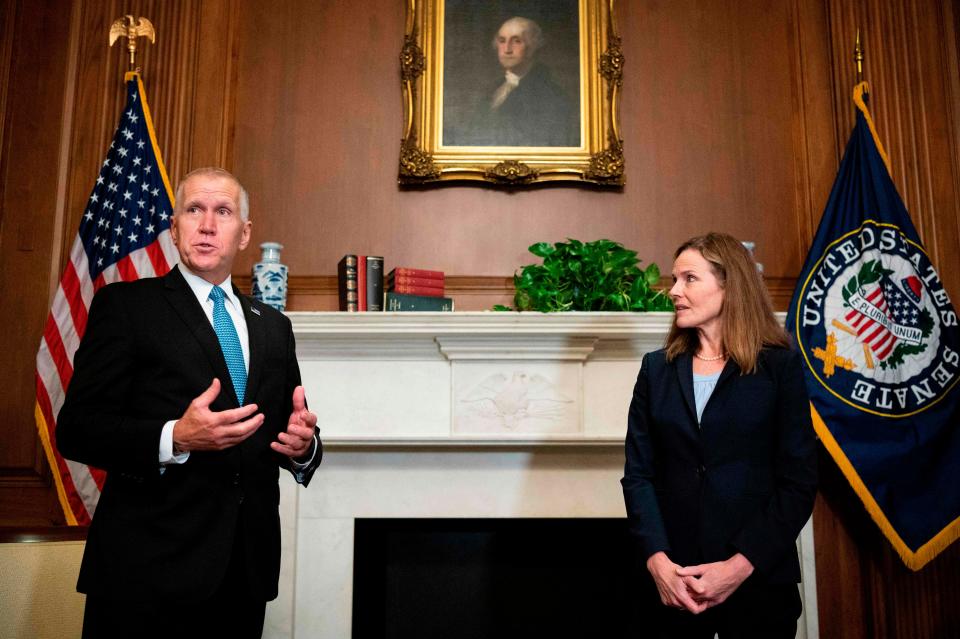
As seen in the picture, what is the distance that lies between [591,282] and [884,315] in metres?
1.22

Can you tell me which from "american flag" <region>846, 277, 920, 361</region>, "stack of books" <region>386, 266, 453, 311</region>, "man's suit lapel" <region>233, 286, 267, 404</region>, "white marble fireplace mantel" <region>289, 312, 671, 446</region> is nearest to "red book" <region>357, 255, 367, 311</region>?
"stack of books" <region>386, 266, 453, 311</region>

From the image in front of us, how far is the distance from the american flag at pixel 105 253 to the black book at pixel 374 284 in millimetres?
810

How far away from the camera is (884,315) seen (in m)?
3.17

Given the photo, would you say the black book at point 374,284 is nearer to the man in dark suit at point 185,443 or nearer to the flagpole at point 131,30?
the man in dark suit at point 185,443

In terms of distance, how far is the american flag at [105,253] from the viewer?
310 cm

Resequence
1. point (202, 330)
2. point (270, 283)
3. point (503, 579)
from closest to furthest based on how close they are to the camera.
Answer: point (202, 330) → point (270, 283) → point (503, 579)

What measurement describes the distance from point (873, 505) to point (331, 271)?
97.8 inches

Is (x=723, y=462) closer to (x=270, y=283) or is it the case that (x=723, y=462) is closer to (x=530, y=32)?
(x=270, y=283)

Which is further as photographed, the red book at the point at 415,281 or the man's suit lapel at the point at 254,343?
the red book at the point at 415,281

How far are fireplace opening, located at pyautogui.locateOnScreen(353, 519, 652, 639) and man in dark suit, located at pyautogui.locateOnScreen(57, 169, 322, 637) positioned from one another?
1504 millimetres

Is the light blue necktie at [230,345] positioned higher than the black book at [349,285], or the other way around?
the black book at [349,285]

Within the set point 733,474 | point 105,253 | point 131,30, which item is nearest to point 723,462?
point 733,474

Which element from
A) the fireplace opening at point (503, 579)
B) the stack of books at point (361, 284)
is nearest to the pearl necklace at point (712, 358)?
the fireplace opening at point (503, 579)

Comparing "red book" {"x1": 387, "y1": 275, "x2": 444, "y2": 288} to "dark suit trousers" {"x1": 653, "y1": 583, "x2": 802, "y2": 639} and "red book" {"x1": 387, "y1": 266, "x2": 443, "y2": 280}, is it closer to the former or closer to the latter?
"red book" {"x1": 387, "y1": 266, "x2": 443, "y2": 280}
